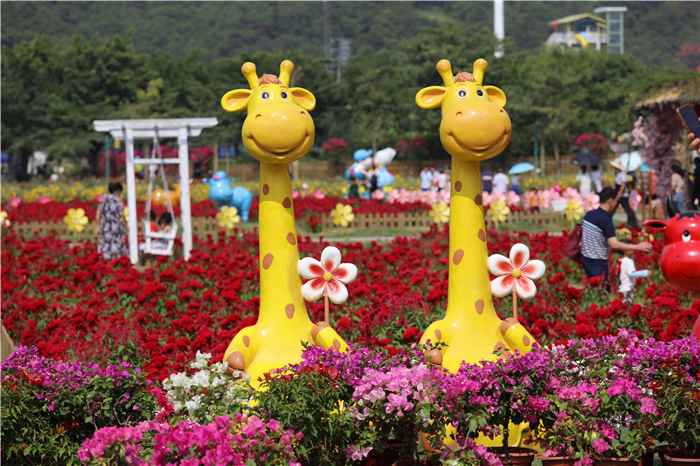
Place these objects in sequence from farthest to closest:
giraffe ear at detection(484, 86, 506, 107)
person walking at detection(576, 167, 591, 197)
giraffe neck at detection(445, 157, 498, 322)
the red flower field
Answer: person walking at detection(576, 167, 591, 197), the red flower field, giraffe ear at detection(484, 86, 506, 107), giraffe neck at detection(445, 157, 498, 322)

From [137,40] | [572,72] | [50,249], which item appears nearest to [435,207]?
[50,249]

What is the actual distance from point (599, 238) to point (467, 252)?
3088 mm

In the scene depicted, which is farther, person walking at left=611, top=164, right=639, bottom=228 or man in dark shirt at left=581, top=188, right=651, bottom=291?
person walking at left=611, top=164, right=639, bottom=228

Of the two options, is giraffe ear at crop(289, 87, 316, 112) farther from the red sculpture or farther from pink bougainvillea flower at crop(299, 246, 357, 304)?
the red sculpture

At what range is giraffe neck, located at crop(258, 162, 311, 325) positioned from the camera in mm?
3984

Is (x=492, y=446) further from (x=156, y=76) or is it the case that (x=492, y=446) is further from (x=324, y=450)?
(x=156, y=76)

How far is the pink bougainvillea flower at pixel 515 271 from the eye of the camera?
390 centimetres

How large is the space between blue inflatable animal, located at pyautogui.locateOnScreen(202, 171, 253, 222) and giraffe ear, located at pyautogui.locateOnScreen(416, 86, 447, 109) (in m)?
10.0

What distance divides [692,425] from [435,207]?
9094 mm

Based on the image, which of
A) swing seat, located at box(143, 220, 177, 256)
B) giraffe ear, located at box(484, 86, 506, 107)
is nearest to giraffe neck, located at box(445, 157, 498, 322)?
giraffe ear, located at box(484, 86, 506, 107)

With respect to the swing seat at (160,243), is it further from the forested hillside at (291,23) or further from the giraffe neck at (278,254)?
the forested hillside at (291,23)

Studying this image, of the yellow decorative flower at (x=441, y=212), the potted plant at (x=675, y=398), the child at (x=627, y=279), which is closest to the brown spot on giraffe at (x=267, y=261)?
the potted plant at (x=675, y=398)

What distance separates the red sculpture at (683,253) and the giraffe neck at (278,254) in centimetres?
218

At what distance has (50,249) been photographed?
9359 mm
